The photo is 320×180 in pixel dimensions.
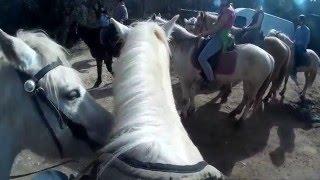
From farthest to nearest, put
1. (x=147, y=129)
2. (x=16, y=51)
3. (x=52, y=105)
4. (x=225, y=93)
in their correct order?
1. (x=225, y=93)
2. (x=52, y=105)
3. (x=16, y=51)
4. (x=147, y=129)

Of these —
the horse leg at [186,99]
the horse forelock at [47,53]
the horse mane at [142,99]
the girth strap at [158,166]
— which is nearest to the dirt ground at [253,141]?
the horse leg at [186,99]

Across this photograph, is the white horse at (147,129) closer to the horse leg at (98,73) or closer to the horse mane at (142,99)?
the horse mane at (142,99)

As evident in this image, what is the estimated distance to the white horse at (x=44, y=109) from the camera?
2.03 metres

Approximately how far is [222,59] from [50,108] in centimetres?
565

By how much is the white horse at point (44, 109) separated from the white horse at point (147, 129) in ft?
0.86

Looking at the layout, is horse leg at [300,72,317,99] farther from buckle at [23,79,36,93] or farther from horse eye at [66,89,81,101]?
buckle at [23,79,36,93]

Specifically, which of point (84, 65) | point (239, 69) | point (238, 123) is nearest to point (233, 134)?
point (238, 123)

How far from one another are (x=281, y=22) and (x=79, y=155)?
14936 mm

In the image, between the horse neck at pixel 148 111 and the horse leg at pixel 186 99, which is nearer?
the horse neck at pixel 148 111

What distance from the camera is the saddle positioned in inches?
290

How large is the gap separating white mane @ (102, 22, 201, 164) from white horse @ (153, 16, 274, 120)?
5.22m

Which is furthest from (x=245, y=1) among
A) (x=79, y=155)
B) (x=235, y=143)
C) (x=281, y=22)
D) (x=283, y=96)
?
(x=79, y=155)

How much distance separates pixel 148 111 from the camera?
5.71 ft

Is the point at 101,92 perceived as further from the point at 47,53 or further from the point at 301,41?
the point at 47,53
